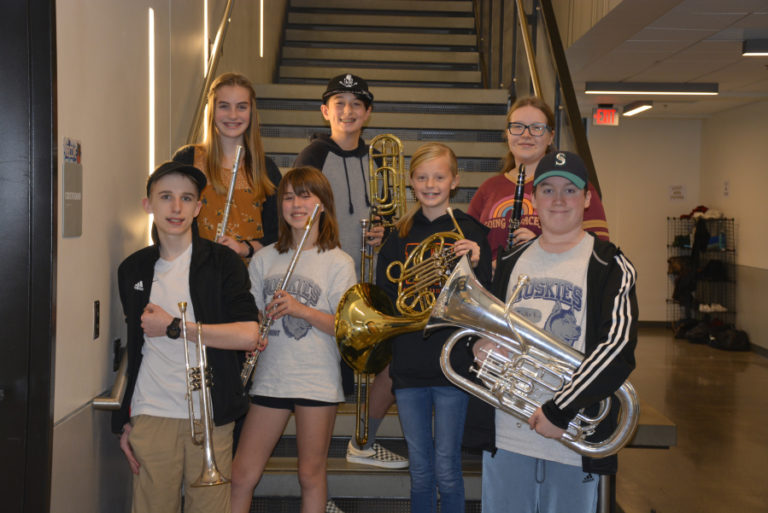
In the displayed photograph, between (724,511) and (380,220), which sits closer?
(380,220)

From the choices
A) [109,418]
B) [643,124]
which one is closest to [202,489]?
[109,418]

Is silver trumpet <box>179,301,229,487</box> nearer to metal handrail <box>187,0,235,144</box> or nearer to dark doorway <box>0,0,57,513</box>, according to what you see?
dark doorway <box>0,0,57,513</box>

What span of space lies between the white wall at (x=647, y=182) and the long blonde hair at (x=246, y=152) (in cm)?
940

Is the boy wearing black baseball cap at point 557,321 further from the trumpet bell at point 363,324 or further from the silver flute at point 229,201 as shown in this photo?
the silver flute at point 229,201

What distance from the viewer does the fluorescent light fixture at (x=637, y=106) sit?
9414 mm

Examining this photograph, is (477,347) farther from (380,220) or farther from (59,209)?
(59,209)

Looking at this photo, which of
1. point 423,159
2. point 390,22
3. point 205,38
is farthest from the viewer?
point 390,22

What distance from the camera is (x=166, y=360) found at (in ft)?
7.59

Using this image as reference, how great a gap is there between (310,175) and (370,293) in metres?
0.52

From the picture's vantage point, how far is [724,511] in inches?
165

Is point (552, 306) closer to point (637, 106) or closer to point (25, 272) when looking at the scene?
point (25, 272)

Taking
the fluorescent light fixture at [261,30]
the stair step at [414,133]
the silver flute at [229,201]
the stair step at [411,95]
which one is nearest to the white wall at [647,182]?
the stair step at [411,95]

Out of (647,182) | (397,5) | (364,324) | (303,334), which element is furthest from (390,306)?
(647,182)

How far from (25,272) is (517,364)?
5.04 ft
